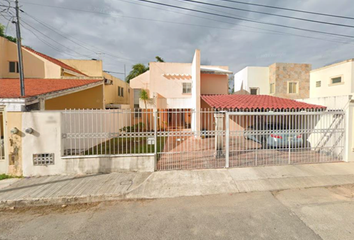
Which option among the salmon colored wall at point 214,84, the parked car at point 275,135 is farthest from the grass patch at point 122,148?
the salmon colored wall at point 214,84

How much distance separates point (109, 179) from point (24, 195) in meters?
2.00

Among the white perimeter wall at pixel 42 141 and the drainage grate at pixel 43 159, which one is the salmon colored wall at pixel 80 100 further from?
the drainage grate at pixel 43 159

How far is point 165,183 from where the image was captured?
4.72 metres

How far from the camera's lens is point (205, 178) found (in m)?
4.94

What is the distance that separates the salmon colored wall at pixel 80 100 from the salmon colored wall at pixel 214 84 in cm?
863

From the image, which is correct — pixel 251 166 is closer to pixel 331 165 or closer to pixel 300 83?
pixel 331 165

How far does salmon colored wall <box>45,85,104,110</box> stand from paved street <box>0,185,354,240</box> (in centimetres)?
611

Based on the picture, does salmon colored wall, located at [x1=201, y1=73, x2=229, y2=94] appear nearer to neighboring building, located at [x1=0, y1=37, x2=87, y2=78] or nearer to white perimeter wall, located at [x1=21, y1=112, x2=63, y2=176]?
neighboring building, located at [x1=0, y1=37, x2=87, y2=78]

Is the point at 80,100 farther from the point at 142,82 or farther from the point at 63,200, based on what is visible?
the point at 142,82

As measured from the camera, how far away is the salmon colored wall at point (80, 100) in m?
8.45

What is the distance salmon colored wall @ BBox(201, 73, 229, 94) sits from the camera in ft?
47.1

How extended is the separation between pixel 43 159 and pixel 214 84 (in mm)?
13017

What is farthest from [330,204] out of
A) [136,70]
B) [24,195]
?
[136,70]

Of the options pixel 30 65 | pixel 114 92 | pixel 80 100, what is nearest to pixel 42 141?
pixel 80 100
